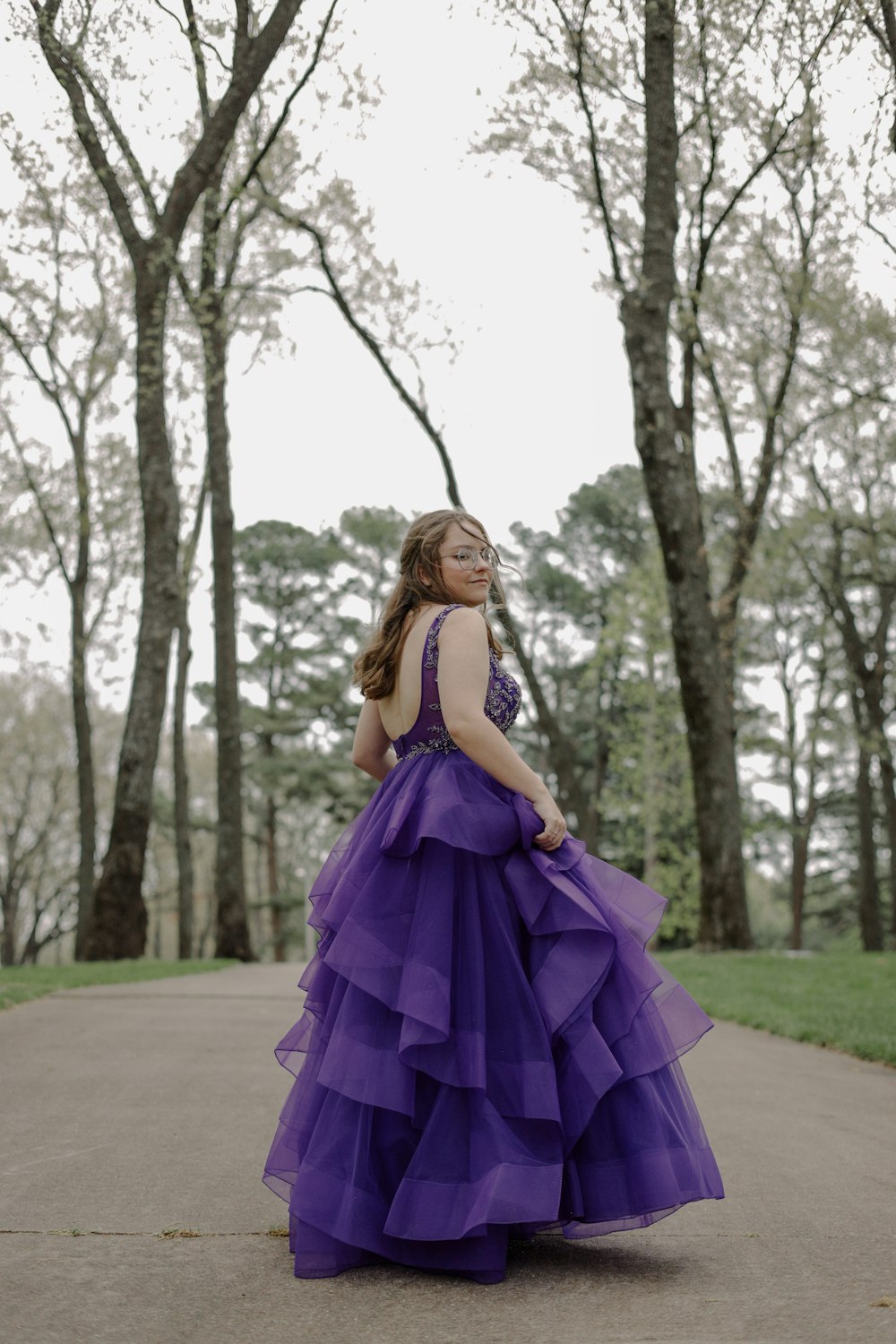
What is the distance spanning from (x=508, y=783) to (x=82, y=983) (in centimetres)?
865

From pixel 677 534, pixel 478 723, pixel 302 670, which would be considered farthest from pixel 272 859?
pixel 478 723

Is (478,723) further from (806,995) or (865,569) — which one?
(865,569)

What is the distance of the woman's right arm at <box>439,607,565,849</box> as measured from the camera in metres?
3.72

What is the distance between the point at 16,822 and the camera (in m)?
47.5

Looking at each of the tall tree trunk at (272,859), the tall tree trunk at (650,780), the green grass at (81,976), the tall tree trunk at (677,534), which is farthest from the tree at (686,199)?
the tall tree trunk at (272,859)

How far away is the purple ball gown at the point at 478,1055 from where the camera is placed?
3.24m

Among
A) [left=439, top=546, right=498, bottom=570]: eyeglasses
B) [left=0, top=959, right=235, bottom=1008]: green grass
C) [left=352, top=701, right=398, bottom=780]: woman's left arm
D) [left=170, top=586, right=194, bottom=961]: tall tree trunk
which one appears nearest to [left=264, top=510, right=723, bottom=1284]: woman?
[left=439, top=546, right=498, bottom=570]: eyeglasses

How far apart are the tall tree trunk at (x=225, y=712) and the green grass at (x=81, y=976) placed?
4074mm

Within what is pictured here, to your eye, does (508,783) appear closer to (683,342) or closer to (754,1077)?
(754,1077)

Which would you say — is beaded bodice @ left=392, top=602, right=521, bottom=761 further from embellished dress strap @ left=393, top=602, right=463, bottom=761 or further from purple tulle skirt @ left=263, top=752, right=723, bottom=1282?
purple tulle skirt @ left=263, top=752, right=723, bottom=1282

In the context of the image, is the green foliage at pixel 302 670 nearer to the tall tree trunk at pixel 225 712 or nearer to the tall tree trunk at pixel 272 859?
the tall tree trunk at pixel 272 859

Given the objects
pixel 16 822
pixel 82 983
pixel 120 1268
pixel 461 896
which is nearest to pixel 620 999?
pixel 461 896

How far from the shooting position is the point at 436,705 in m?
3.91

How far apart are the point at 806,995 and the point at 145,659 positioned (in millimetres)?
9216
